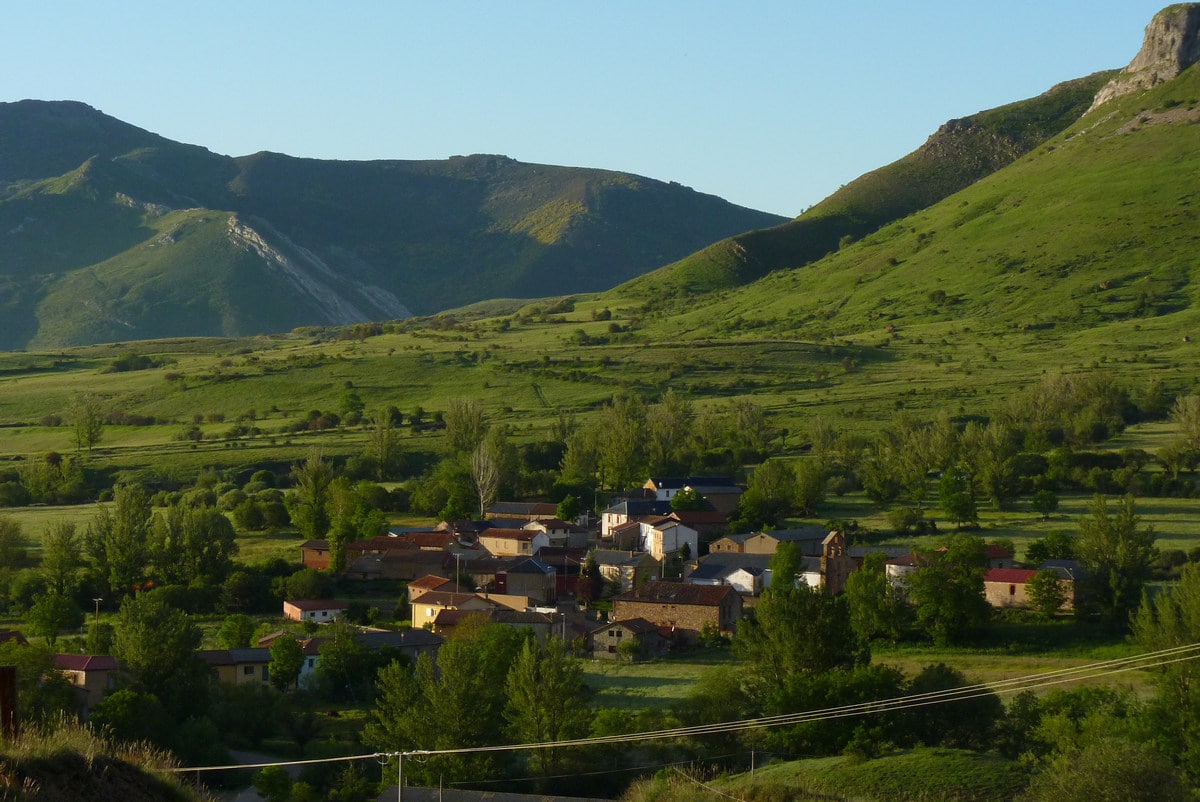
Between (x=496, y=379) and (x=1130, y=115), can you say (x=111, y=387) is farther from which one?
(x=1130, y=115)

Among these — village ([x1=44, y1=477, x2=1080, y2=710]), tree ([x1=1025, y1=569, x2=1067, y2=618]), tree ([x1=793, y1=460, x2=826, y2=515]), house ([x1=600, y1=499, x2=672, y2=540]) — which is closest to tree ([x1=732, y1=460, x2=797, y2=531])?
tree ([x1=793, y1=460, x2=826, y2=515])

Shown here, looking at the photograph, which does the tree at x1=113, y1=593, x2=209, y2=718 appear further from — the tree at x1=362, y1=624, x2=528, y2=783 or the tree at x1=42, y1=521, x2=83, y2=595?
the tree at x1=42, y1=521, x2=83, y2=595

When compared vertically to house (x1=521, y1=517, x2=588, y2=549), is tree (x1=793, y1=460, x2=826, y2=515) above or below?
above

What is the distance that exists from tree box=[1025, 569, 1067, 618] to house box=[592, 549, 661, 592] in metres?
14.6

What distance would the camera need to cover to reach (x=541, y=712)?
36.0 meters

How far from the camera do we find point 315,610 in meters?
53.3

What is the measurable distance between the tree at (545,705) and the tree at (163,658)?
26.1ft

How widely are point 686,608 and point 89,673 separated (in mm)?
19873

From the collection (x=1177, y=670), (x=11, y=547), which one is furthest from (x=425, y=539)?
(x=1177, y=670)

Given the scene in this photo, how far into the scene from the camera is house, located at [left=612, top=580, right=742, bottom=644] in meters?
Answer: 51.7

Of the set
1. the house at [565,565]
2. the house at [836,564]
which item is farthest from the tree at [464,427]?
the house at [836,564]

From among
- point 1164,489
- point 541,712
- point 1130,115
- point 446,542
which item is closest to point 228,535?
point 446,542

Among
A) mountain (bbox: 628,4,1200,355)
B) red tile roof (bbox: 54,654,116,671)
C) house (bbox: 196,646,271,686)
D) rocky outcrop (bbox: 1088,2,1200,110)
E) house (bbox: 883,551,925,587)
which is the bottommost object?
house (bbox: 196,646,271,686)

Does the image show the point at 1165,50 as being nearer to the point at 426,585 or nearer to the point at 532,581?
the point at 532,581
